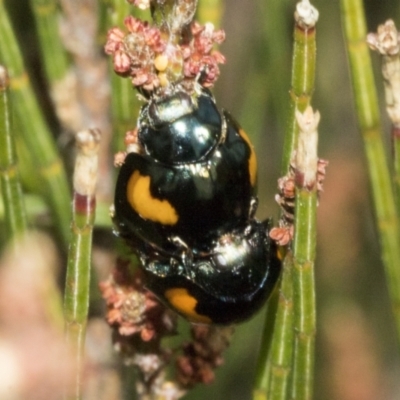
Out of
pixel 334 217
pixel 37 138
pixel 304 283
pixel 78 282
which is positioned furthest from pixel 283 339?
pixel 334 217

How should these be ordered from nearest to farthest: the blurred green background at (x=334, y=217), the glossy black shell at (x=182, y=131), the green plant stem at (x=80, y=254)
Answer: the green plant stem at (x=80, y=254), the glossy black shell at (x=182, y=131), the blurred green background at (x=334, y=217)

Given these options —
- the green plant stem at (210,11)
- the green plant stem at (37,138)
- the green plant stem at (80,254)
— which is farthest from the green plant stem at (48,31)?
the green plant stem at (80,254)

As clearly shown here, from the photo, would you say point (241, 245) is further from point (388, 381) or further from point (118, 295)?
point (388, 381)

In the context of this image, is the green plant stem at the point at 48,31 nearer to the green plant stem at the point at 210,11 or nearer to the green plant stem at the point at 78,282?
the green plant stem at the point at 210,11

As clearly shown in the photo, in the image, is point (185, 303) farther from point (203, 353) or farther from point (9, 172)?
point (9, 172)

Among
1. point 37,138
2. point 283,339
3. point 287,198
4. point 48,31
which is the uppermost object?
point 48,31

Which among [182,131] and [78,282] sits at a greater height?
[182,131]
